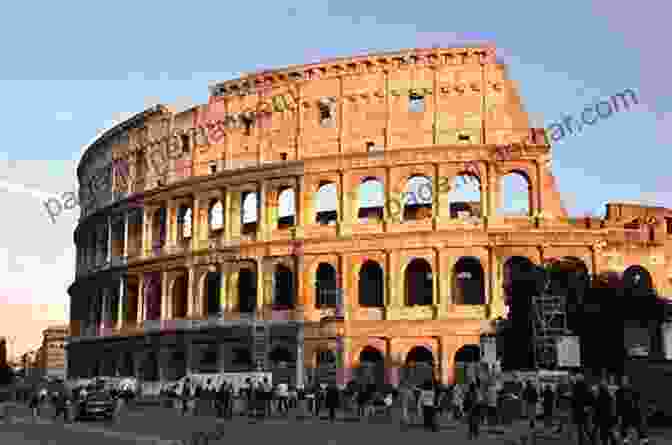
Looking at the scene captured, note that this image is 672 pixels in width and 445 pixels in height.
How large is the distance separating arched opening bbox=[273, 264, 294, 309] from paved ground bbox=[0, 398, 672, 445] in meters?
12.0

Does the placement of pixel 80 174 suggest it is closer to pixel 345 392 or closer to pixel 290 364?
pixel 290 364

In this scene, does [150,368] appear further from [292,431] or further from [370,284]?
A: [292,431]

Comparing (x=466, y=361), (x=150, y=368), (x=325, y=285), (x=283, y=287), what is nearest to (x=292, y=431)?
(x=466, y=361)

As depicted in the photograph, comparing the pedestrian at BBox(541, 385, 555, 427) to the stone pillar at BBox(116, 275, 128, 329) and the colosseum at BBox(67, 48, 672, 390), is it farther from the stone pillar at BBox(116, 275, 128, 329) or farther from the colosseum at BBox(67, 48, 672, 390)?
the stone pillar at BBox(116, 275, 128, 329)

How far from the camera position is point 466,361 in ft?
118

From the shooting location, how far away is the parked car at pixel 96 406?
87.4 ft

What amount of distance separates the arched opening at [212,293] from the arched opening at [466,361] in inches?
485

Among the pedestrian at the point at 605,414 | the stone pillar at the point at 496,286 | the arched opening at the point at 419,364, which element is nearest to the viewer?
the pedestrian at the point at 605,414

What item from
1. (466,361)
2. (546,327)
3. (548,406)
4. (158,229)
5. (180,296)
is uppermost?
(158,229)

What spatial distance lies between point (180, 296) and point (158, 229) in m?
4.23

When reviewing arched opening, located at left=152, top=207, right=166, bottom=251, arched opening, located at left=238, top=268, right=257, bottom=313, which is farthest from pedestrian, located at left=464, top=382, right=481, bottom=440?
arched opening, located at left=152, top=207, right=166, bottom=251

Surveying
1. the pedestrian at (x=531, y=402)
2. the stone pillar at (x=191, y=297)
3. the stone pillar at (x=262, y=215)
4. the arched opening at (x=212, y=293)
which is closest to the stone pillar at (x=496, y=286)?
the pedestrian at (x=531, y=402)

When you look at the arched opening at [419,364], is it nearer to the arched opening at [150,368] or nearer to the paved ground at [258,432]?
the paved ground at [258,432]

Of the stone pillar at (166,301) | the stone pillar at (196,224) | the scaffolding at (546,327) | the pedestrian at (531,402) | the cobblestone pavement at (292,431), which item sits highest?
the stone pillar at (196,224)
